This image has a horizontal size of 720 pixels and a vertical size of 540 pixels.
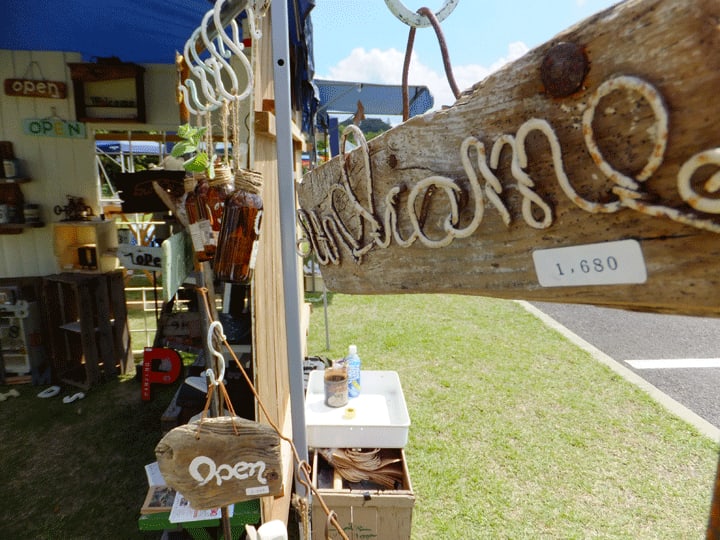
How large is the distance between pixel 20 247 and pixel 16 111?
1201 mm

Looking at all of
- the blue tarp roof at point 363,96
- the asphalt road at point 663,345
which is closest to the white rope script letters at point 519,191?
the asphalt road at point 663,345

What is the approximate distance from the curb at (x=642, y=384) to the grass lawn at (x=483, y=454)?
0.38 ft

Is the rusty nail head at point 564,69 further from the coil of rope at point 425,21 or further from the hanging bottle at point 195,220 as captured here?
the hanging bottle at point 195,220

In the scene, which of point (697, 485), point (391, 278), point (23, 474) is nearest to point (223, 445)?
point (391, 278)

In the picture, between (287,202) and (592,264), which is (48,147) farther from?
(592,264)

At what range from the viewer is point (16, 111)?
12.0 feet

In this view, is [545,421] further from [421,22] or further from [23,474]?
[23,474]

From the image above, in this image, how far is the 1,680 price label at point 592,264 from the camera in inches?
12.9

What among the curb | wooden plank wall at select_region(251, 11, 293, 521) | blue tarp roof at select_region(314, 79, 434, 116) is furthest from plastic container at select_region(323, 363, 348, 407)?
blue tarp roof at select_region(314, 79, 434, 116)

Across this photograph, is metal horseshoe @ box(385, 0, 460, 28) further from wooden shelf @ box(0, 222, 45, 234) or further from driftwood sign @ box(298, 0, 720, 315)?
wooden shelf @ box(0, 222, 45, 234)

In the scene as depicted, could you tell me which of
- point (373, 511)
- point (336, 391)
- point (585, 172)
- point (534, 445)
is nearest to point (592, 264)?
point (585, 172)

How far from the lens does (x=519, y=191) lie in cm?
39

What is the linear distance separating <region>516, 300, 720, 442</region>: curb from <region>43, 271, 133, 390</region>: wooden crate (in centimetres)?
366

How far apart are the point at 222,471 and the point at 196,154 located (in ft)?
2.31
